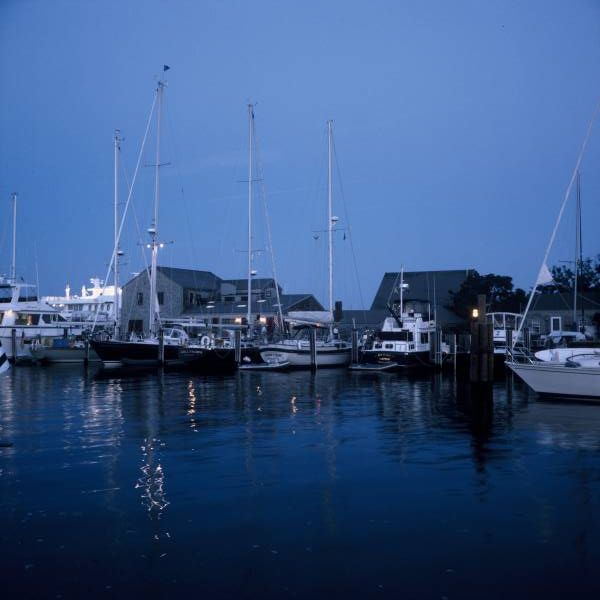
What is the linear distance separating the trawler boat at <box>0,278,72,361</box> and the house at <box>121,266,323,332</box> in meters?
7.54

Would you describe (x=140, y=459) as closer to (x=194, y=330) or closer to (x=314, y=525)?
(x=314, y=525)

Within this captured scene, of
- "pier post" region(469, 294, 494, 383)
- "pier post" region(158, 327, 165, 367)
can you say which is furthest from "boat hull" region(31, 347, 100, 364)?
"pier post" region(469, 294, 494, 383)

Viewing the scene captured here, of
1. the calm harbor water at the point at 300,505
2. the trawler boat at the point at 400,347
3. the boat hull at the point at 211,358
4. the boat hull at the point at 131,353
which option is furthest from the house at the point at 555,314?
the calm harbor water at the point at 300,505

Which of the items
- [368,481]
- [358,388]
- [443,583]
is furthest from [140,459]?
[358,388]

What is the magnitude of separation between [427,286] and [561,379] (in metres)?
45.4

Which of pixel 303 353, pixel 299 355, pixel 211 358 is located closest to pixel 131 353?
pixel 211 358

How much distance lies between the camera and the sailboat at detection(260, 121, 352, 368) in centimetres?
4241

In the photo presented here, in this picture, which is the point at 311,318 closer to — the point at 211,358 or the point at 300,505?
the point at 211,358

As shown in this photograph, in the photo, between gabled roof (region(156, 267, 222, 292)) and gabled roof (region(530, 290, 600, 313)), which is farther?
gabled roof (region(156, 267, 222, 292))

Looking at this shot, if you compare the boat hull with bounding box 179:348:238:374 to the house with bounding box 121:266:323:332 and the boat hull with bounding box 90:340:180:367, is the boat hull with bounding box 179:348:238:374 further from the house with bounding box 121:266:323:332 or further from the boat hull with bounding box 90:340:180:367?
the house with bounding box 121:266:323:332

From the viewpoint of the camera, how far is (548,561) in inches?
318

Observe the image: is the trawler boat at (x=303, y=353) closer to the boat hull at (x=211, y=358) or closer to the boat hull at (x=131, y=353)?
the boat hull at (x=211, y=358)

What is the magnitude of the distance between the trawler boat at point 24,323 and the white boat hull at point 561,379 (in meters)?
41.7

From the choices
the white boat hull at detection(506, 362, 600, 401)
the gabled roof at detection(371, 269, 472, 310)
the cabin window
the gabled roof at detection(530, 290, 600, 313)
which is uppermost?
the gabled roof at detection(371, 269, 472, 310)
